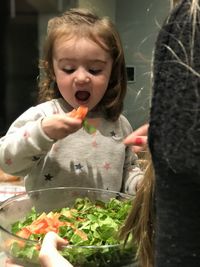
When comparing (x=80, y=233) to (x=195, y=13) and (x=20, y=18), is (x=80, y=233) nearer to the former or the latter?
(x=195, y=13)

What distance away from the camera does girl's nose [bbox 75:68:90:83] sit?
38.7 inches

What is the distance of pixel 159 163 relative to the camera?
1.28 feet

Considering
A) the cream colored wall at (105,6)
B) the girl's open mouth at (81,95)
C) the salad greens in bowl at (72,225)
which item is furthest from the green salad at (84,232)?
the cream colored wall at (105,6)

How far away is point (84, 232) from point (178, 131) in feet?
1.46

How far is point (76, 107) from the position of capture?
3.43 feet

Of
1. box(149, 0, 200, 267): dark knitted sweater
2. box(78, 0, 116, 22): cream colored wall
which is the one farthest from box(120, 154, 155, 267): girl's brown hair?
box(78, 0, 116, 22): cream colored wall

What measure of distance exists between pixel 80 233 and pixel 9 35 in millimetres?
1310

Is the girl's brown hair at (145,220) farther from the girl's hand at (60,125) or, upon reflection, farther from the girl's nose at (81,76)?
the girl's nose at (81,76)

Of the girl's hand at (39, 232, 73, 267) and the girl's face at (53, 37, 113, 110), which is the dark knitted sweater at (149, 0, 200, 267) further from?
the girl's face at (53, 37, 113, 110)

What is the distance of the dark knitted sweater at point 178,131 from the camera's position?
356 mm

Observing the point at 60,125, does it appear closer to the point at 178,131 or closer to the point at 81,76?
the point at 81,76

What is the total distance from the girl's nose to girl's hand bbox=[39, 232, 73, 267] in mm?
444

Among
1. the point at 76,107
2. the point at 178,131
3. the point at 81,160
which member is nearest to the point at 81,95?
the point at 76,107

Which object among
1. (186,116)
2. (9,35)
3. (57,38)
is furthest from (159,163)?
(9,35)
